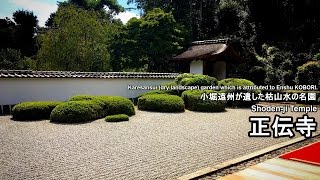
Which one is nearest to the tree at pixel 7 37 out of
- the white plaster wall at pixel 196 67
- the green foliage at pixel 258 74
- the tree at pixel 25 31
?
the tree at pixel 25 31

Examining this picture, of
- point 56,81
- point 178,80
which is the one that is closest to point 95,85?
point 56,81

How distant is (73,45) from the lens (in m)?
21.3

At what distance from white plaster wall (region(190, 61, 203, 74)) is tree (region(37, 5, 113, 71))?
6.78 m

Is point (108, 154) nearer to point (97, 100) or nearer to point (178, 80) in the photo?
point (97, 100)

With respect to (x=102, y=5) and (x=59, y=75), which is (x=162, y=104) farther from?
(x=102, y=5)

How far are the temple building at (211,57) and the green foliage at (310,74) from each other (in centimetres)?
549

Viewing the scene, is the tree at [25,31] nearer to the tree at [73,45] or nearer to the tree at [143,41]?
the tree at [73,45]

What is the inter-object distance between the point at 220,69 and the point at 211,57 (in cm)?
262

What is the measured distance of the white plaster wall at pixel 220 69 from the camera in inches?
949

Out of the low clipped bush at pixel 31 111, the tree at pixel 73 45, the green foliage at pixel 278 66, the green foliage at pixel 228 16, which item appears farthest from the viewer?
the green foliage at pixel 228 16

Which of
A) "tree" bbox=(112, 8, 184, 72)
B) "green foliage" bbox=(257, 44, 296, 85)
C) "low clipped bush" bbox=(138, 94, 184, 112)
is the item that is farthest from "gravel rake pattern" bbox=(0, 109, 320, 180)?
"tree" bbox=(112, 8, 184, 72)

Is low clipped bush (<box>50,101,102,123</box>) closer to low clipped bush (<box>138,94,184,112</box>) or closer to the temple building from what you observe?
low clipped bush (<box>138,94,184,112</box>)

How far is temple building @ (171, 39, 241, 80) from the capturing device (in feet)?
73.9

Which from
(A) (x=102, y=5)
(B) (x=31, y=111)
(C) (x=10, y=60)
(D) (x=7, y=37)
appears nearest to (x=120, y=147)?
(B) (x=31, y=111)
